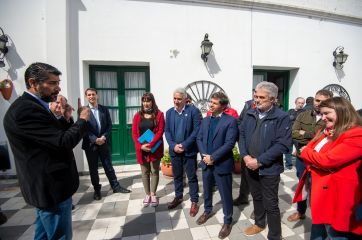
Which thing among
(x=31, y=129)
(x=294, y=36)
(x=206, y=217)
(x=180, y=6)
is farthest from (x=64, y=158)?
(x=294, y=36)

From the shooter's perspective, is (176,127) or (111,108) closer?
(176,127)

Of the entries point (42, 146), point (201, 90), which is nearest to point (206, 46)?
point (201, 90)

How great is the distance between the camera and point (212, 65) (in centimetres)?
536

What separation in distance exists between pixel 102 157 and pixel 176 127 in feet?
5.30

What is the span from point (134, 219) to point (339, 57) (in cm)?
700

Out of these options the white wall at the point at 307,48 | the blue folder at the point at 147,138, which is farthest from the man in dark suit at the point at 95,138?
the white wall at the point at 307,48

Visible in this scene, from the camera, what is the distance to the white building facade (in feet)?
15.0

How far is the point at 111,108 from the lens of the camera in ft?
17.9

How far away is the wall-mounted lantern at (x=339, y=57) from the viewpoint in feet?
20.1

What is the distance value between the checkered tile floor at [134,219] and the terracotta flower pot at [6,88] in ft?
6.62

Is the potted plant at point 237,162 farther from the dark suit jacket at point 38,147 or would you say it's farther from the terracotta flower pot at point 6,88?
the terracotta flower pot at point 6,88

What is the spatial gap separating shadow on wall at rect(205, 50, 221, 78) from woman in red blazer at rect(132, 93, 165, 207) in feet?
8.30

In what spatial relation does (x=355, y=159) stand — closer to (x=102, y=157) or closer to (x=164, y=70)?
(x=102, y=157)

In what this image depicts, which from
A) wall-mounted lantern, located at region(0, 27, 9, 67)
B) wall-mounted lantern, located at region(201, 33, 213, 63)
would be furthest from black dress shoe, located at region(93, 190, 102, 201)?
wall-mounted lantern, located at region(201, 33, 213, 63)
